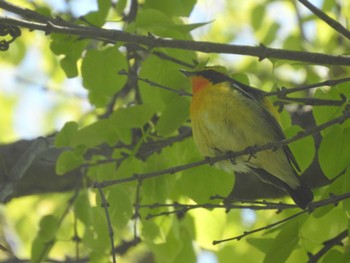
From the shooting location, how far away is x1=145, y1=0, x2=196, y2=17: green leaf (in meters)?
3.90

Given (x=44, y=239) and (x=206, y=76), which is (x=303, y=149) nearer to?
(x=206, y=76)

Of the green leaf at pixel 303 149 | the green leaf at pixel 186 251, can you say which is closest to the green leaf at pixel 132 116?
the green leaf at pixel 303 149

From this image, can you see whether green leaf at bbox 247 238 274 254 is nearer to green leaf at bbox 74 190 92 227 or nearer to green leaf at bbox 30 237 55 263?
green leaf at bbox 74 190 92 227

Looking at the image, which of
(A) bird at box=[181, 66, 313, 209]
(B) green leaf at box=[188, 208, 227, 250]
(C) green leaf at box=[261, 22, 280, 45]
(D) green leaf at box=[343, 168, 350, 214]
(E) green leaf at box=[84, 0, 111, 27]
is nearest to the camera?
(D) green leaf at box=[343, 168, 350, 214]

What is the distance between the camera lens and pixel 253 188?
496 cm

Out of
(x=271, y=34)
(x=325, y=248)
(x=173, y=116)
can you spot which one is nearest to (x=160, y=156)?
(x=173, y=116)

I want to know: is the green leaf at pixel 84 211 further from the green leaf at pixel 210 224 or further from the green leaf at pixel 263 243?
the green leaf at pixel 263 243

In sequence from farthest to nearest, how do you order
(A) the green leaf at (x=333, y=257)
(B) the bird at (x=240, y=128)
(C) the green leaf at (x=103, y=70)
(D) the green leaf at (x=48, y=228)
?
(D) the green leaf at (x=48, y=228) < (B) the bird at (x=240, y=128) < (C) the green leaf at (x=103, y=70) < (A) the green leaf at (x=333, y=257)

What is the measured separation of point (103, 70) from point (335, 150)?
1.26 m

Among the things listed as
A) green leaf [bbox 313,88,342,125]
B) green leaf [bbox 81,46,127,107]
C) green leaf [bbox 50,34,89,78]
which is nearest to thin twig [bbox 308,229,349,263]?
green leaf [bbox 313,88,342,125]

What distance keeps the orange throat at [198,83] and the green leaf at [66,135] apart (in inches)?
27.9

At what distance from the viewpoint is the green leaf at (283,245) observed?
3.35 meters

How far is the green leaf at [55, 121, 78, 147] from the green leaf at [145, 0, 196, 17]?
0.79 metres

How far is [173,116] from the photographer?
12.2 ft
